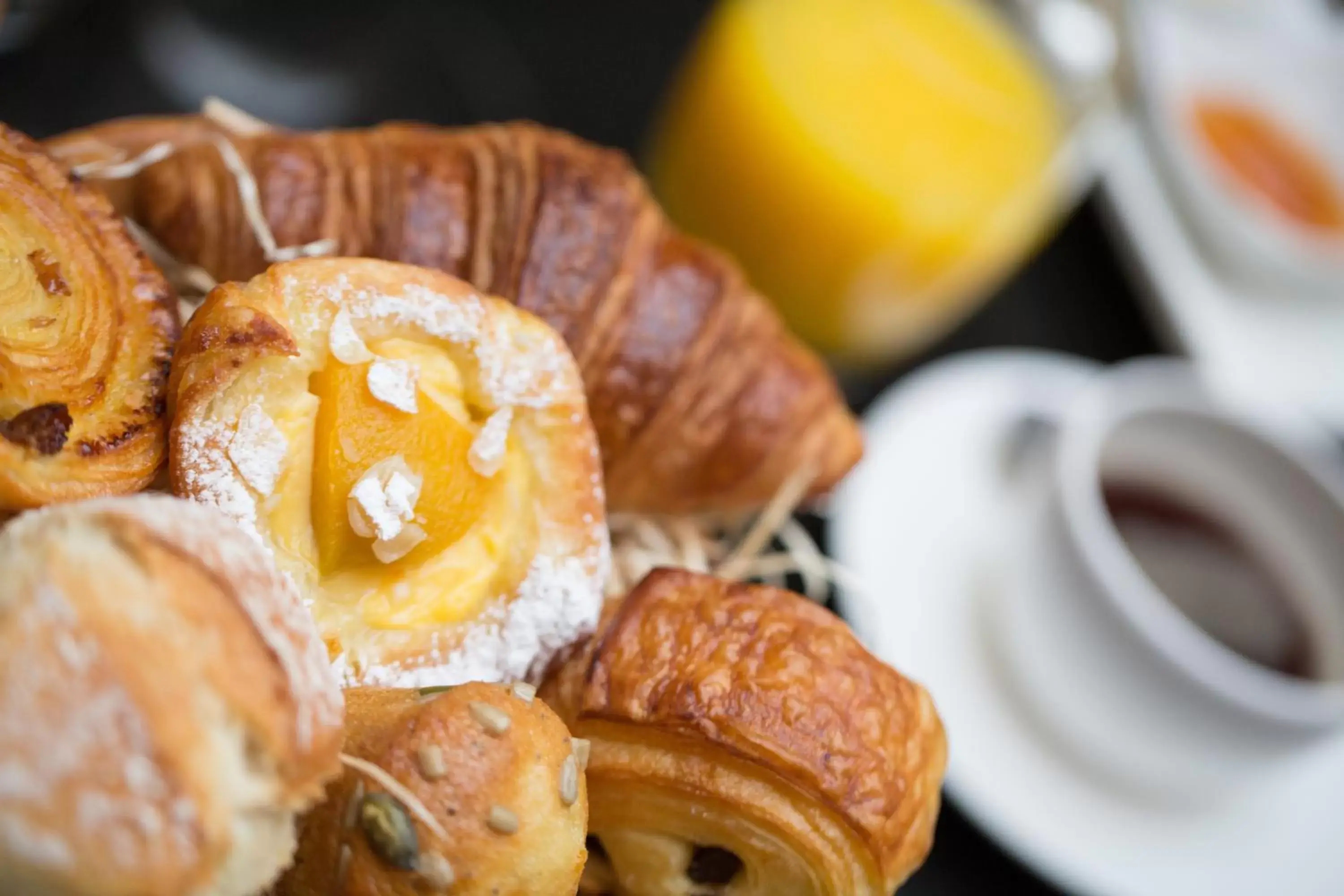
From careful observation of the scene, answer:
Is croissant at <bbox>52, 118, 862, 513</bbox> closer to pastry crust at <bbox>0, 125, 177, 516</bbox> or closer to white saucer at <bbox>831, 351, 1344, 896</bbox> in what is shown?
pastry crust at <bbox>0, 125, 177, 516</bbox>

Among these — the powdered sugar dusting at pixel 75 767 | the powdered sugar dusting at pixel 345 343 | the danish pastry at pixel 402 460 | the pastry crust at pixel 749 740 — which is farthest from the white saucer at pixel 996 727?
the powdered sugar dusting at pixel 75 767

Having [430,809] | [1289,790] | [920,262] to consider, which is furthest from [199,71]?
[1289,790]

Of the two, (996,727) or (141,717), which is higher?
(141,717)

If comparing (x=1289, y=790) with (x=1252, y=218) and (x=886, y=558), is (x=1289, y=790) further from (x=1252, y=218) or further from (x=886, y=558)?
(x=1252, y=218)

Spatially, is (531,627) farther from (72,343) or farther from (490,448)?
(72,343)

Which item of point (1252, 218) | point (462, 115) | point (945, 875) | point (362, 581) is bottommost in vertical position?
point (945, 875)

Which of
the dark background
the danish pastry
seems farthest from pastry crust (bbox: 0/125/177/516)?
the dark background

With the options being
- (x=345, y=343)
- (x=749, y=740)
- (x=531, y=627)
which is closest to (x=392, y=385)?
(x=345, y=343)
